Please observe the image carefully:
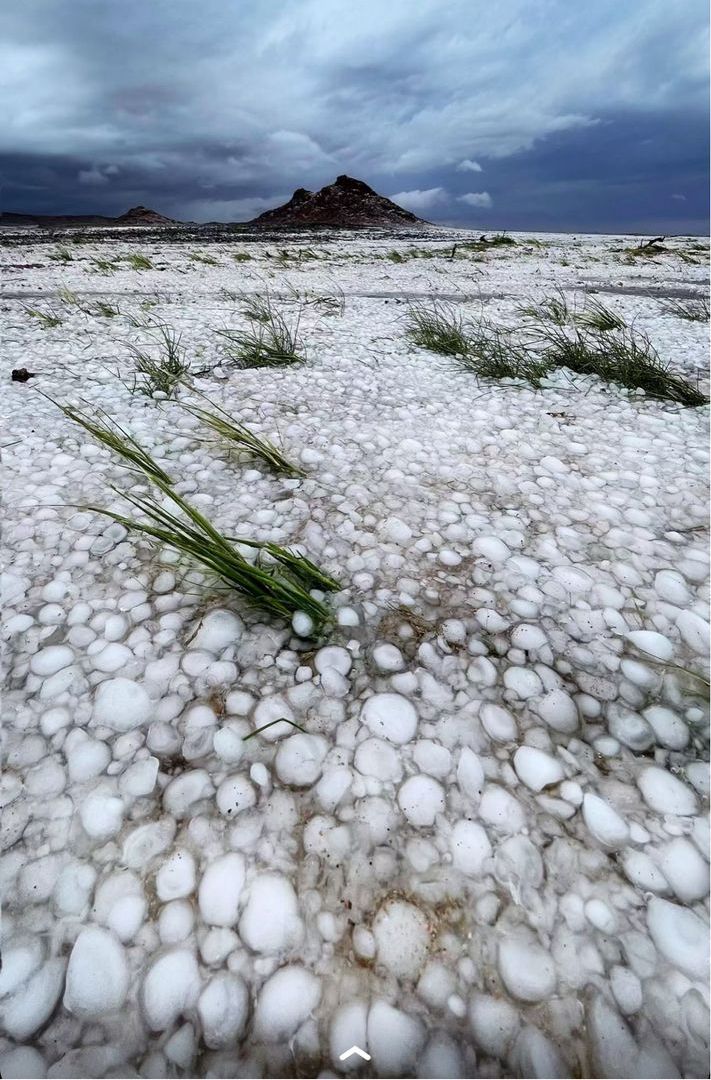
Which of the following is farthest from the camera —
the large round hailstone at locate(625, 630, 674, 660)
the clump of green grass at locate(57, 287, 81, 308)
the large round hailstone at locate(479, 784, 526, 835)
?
the clump of green grass at locate(57, 287, 81, 308)

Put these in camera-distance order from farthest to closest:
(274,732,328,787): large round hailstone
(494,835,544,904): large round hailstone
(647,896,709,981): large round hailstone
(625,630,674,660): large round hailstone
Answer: (625,630,674,660): large round hailstone < (274,732,328,787): large round hailstone < (494,835,544,904): large round hailstone < (647,896,709,981): large round hailstone

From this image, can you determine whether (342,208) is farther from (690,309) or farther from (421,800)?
(421,800)

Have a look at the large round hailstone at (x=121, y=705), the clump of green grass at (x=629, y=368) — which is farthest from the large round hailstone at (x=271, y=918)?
the clump of green grass at (x=629, y=368)

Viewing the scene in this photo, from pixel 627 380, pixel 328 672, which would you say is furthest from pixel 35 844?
pixel 627 380

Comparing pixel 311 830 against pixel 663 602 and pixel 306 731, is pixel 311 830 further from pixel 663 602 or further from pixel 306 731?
pixel 663 602

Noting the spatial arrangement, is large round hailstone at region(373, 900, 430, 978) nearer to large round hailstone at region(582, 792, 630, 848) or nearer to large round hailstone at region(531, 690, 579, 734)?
large round hailstone at region(582, 792, 630, 848)

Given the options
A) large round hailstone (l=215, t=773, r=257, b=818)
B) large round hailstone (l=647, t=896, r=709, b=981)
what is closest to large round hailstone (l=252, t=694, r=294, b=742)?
large round hailstone (l=215, t=773, r=257, b=818)

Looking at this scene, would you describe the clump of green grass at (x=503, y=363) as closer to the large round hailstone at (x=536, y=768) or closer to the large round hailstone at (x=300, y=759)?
the large round hailstone at (x=536, y=768)
